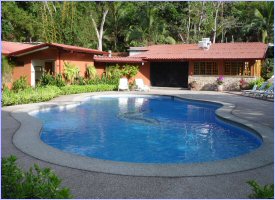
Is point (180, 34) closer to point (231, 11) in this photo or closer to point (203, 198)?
point (231, 11)

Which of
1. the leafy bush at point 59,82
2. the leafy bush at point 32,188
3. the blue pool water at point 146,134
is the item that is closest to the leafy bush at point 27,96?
the blue pool water at point 146,134

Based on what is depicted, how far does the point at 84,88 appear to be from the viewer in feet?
74.8

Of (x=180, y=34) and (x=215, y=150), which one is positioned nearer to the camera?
(x=215, y=150)

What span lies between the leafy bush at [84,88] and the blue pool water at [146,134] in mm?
4469

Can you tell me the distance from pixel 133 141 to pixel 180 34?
102ft

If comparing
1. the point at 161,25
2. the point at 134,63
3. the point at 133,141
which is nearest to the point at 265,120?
the point at 133,141

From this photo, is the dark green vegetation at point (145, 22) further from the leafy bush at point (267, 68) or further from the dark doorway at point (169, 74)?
the leafy bush at point (267, 68)

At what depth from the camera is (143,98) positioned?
2175 cm

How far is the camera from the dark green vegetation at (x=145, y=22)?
33.8 m

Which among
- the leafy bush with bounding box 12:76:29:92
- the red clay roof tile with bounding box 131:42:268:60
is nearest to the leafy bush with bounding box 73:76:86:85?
the leafy bush with bounding box 12:76:29:92

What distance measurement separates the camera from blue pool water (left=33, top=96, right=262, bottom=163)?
29.4ft

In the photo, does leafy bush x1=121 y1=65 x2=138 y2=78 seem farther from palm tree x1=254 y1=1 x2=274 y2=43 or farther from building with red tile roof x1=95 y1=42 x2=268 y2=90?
palm tree x1=254 y1=1 x2=274 y2=43

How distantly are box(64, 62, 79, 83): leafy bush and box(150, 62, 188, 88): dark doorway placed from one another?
7.80 m

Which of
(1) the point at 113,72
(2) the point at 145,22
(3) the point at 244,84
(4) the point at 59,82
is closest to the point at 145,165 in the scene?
(4) the point at 59,82
